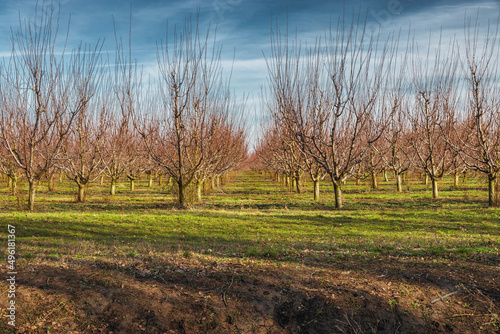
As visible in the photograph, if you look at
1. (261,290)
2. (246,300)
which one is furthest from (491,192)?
(246,300)

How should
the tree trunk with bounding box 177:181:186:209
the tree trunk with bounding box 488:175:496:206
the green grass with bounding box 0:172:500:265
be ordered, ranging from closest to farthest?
the green grass with bounding box 0:172:500:265 → the tree trunk with bounding box 488:175:496:206 → the tree trunk with bounding box 177:181:186:209

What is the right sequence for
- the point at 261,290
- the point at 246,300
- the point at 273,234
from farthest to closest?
the point at 273,234, the point at 261,290, the point at 246,300

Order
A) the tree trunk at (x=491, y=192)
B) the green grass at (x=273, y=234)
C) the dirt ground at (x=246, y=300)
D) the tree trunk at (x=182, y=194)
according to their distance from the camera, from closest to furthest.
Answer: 1. the dirt ground at (x=246, y=300)
2. the green grass at (x=273, y=234)
3. the tree trunk at (x=491, y=192)
4. the tree trunk at (x=182, y=194)

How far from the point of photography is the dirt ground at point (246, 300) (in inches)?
201

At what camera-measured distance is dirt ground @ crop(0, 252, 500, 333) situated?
510 centimetres

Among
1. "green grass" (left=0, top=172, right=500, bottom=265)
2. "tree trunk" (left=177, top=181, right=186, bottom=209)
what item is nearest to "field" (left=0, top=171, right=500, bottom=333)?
"green grass" (left=0, top=172, right=500, bottom=265)

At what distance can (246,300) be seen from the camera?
5.60m

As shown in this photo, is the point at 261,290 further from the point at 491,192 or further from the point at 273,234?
the point at 491,192

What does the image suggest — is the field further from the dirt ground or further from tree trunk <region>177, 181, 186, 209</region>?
tree trunk <region>177, 181, 186, 209</region>

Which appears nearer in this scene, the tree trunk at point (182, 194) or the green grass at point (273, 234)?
the green grass at point (273, 234)

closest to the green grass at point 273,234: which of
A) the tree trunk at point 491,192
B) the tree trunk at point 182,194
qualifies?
the tree trunk at point 491,192

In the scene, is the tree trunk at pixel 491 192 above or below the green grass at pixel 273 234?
above

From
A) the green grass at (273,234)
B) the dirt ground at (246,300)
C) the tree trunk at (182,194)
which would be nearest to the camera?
the dirt ground at (246,300)

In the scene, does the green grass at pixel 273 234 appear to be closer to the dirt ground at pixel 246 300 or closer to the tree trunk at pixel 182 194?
the dirt ground at pixel 246 300
